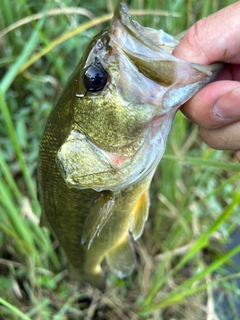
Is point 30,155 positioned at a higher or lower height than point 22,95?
lower

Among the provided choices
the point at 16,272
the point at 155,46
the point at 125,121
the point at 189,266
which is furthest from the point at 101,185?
the point at 189,266

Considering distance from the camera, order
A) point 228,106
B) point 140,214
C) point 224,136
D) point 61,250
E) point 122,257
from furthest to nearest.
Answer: point 61,250 → point 122,257 → point 140,214 → point 224,136 → point 228,106

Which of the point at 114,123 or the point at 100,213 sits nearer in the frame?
the point at 114,123

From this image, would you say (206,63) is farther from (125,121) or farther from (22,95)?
(22,95)

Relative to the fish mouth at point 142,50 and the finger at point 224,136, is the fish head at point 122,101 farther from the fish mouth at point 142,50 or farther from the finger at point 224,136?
the finger at point 224,136

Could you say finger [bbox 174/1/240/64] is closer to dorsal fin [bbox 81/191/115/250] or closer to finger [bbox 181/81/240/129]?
finger [bbox 181/81/240/129]

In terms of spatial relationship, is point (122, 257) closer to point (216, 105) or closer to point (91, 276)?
point (91, 276)

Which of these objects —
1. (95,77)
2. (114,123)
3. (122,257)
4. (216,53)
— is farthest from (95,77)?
(122,257)
